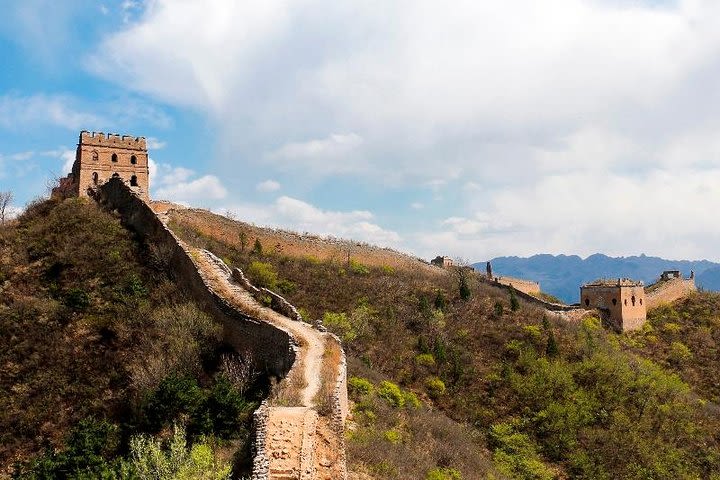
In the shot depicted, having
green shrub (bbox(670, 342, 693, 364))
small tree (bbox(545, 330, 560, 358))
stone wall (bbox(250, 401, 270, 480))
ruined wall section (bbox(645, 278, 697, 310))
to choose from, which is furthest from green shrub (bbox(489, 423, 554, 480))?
ruined wall section (bbox(645, 278, 697, 310))

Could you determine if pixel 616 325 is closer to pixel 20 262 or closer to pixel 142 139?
pixel 142 139

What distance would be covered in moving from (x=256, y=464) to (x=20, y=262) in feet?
72.9

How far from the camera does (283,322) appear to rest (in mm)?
22219

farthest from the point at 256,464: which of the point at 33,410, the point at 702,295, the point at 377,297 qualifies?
the point at 702,295

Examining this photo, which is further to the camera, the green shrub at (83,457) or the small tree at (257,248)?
the small tree at (257,248)

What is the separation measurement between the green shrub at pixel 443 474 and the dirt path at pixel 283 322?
4011 mm

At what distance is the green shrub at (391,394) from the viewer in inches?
881

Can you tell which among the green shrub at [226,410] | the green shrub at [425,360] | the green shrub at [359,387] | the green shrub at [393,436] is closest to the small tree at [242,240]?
the green shrub at [425,360]

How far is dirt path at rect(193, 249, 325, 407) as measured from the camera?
55.8 feet

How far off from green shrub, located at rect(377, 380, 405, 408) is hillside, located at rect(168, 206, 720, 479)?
2.2 inches

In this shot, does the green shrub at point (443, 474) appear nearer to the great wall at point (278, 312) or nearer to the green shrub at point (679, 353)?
the great wall at point (278, 312)

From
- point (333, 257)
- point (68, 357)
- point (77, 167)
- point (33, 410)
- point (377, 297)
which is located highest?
point (77, 167)

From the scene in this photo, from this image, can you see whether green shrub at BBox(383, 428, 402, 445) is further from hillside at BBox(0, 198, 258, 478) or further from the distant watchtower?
the distant watchtower

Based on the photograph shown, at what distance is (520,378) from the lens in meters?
29.0
